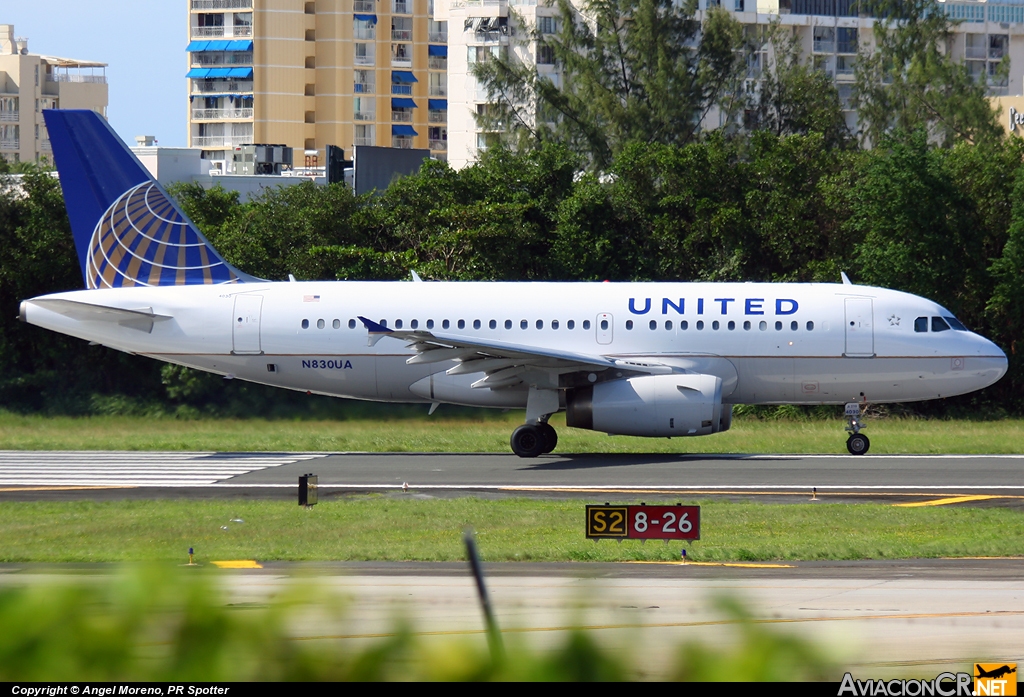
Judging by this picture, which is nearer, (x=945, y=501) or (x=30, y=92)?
(x=945, y=501)

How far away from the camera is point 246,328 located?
26.6 meters

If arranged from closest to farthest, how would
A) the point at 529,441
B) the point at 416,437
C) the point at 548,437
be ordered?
the point at 529,441 < the point at 548,437 < the point at 416,437

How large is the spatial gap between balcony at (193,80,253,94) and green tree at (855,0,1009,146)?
75.5 metres

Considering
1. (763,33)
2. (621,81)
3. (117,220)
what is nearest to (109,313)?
(117,220)

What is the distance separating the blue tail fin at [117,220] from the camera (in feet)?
92.2

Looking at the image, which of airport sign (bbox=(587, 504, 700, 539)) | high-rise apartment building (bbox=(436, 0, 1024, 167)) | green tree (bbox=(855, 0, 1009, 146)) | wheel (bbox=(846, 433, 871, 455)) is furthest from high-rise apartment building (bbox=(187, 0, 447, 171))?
airport sign (bbox=(587, 504, 700, 539))

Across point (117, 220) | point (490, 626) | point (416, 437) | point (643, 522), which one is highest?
point (117, 220)

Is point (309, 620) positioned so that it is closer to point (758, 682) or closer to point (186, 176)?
point (758, 682)

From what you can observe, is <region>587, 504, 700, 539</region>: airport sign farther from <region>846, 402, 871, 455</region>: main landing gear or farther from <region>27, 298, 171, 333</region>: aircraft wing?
<region>27, 298, 171, 333</region>: aircraft wing

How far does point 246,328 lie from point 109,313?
298 cm

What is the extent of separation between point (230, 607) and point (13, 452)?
27.3m

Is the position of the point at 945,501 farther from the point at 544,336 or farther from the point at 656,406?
the point at 544,336

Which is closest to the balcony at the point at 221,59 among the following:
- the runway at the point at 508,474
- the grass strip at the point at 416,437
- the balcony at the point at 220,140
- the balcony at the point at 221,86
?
the balcony at the point at 221,86

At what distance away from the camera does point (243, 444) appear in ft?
97.6
